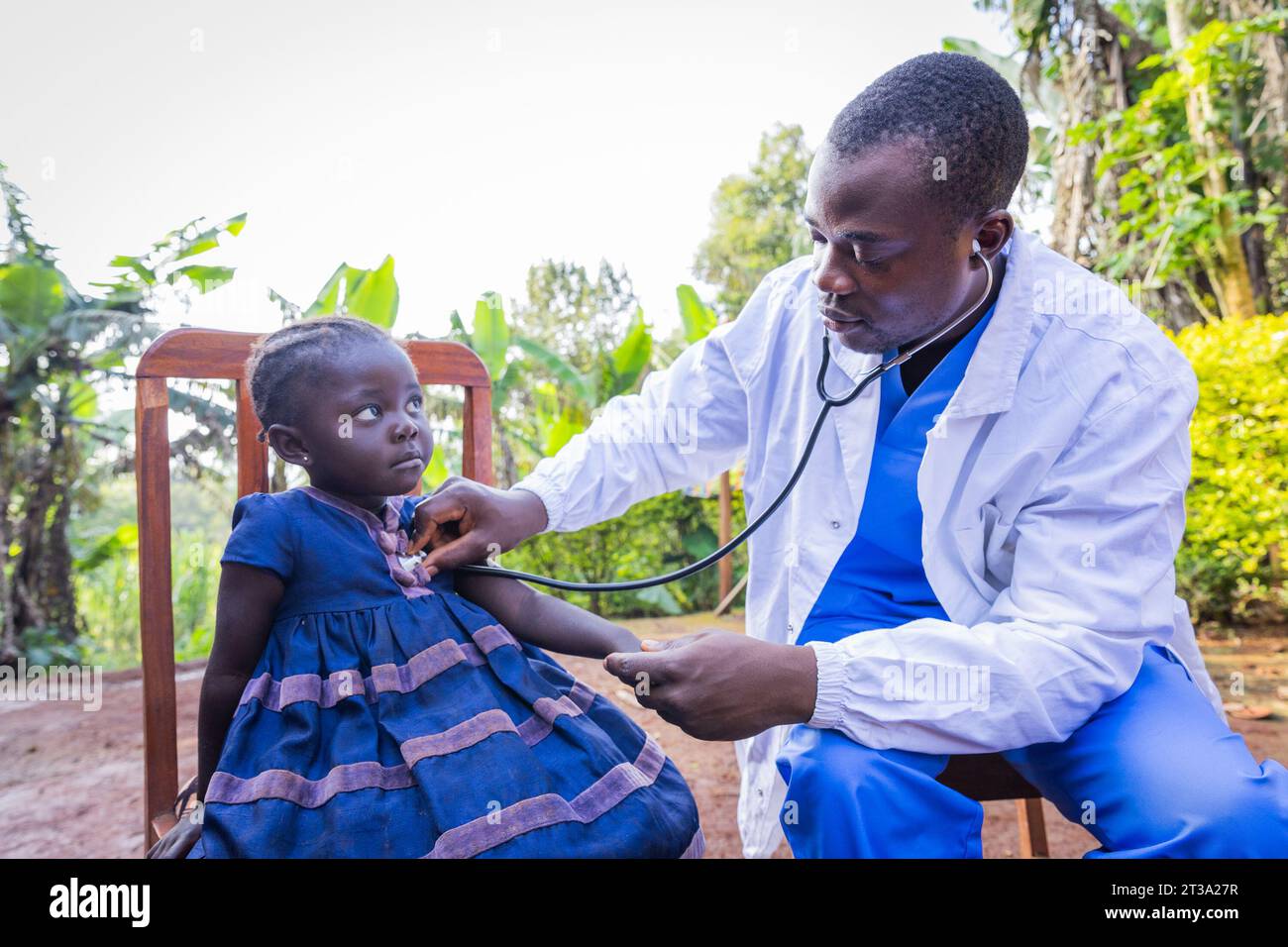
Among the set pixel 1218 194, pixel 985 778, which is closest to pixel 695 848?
pixel 985 778

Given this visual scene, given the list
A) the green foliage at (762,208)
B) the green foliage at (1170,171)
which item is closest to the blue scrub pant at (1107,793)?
the green foliage at (1170,171)

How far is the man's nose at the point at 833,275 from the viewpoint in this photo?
1.26m

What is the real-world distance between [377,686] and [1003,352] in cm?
113

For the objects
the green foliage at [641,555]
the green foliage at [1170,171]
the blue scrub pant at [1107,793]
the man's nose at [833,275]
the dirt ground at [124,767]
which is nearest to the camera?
the blue scrub pant at [1107,793]

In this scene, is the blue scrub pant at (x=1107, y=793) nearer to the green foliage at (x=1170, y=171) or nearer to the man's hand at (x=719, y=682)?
the man's hand at (x=719, y=682)

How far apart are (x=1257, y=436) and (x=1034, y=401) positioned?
10.2 feet

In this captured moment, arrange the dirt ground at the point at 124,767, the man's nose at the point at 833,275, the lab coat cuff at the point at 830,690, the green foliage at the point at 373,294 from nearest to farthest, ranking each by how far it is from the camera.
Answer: the lab coat cuff at the point at 830,690 < the man's nose at the point at 833,275 < the dirt ground at the point at 124,767 < the green foliage at the point at 373,294

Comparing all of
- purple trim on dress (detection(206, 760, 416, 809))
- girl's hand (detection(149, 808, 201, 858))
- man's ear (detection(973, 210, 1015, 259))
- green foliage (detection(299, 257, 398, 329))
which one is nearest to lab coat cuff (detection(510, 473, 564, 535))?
purple trim on dress (detection(206, 760, 416, 809))

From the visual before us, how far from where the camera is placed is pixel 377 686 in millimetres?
1196

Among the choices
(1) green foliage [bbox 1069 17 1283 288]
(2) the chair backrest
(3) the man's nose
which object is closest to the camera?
(3) the man's nose

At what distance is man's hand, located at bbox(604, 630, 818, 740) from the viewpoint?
41.6 inches

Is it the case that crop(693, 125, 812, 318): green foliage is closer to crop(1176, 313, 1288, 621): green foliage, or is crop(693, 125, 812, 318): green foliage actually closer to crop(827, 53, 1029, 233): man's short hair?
crop(1176, 313, 1288, 621): green foliage

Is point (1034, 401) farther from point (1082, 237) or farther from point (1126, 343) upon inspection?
point (1082, 237)

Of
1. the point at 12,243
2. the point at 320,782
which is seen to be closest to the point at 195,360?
the point at 320,782
